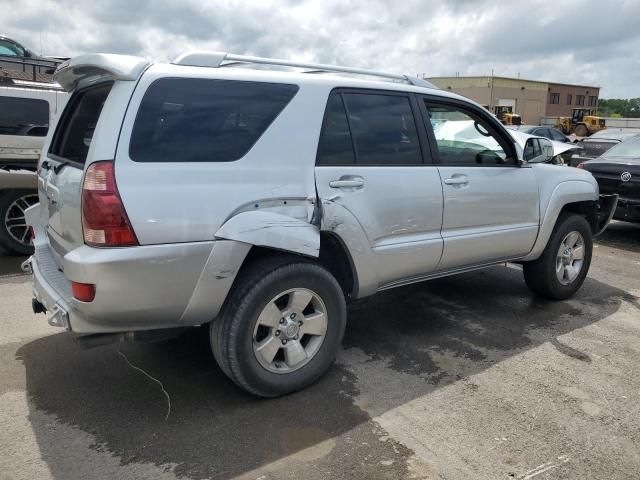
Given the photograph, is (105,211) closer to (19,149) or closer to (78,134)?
(78,134)

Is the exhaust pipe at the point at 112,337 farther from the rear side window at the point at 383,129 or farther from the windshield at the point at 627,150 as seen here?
the windshield at the point at 627,150

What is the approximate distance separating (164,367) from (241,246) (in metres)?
1.29

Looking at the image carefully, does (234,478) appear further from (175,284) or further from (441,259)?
(441,259)

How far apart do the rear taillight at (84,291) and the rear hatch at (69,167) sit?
0.24 metres

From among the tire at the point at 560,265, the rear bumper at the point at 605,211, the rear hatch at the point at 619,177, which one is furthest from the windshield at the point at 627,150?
the tire at the point at 560,265

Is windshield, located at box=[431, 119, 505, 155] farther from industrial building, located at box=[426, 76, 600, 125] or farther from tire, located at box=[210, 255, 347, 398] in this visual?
industrial building, located at box=[426, 76, 600, 125]

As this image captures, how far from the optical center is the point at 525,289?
221 inches

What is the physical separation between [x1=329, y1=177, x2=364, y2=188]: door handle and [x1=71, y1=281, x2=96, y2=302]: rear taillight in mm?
1475

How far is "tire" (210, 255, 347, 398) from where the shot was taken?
302cm

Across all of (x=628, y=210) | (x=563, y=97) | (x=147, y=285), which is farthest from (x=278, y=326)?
(x=563, y=97)

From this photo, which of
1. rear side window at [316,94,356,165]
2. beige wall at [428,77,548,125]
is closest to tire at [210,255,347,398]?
rear side window at [316,94,356,165]

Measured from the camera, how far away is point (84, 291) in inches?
106

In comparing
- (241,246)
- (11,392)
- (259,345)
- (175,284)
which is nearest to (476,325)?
(259,345)

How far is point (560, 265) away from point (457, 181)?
1.83 m
